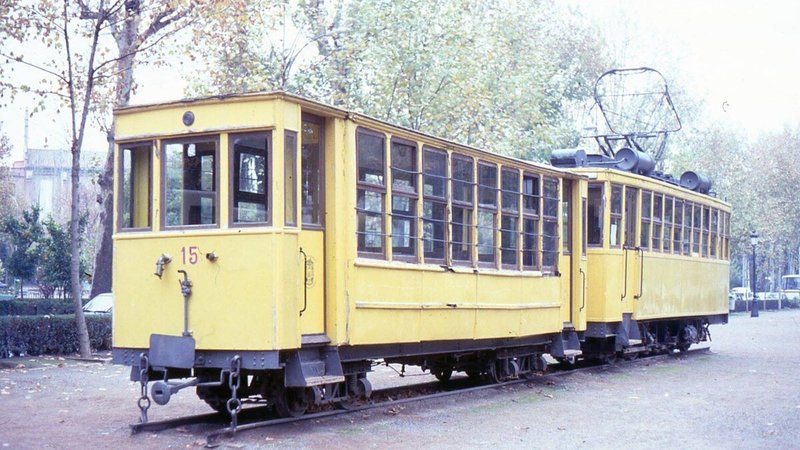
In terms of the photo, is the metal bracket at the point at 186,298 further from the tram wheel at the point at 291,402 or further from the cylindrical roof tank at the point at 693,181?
the cylindrical roof tank at the point at 693,181

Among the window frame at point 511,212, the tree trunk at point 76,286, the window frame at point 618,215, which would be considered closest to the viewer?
the window frame at point 511,212

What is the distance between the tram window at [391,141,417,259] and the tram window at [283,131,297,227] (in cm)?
165

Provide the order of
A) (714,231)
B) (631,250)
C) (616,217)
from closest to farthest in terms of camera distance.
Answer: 1. (616,217)
2. (631,250)
3. (714,231)

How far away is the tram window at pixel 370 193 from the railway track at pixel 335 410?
1713mm

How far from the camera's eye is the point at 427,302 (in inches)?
471

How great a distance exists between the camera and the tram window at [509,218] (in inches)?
546

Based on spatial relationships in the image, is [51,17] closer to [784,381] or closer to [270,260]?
[270,260]

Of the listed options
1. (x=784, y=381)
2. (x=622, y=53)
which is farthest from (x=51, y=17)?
(x=622, y=53)

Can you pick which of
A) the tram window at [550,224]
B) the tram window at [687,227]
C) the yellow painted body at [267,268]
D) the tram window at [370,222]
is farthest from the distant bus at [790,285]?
the yellow painted body at [267,268]

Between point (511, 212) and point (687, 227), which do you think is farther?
point (687, 227)

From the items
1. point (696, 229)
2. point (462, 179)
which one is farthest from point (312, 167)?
point (696, 229)

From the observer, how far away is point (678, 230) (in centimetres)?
2041

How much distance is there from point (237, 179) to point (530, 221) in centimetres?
585

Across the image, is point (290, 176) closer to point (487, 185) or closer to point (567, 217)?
point (487, 185)
